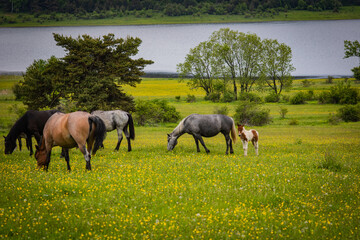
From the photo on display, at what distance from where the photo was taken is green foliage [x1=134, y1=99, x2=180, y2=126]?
47375 mm

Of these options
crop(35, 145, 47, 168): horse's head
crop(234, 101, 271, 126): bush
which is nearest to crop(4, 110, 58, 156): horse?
crop(35, 145, 47, 168): horse's head

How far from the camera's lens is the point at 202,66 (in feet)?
272

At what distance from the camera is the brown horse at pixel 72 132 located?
13424mm

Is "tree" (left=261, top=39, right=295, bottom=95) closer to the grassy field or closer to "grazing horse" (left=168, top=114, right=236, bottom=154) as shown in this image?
"grazing horse" (left=168, top=114, right=236, bottom=154)

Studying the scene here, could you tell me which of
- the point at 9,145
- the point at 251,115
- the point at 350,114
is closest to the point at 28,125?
the point at 9,145

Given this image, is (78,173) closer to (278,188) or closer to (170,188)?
(170,188)

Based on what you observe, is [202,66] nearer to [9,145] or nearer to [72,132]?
[9,145]

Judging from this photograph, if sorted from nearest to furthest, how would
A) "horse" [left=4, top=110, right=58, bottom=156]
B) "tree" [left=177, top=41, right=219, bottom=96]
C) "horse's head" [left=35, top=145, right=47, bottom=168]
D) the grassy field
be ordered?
the grassy field < "horse's head" [left=35, top=145, right=47, bottom=168] < "horse" [left=4, top=110, right=58, bottom=156] < "tree" [left=177, top=41, right=219, bottom=96]

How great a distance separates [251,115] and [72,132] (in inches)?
1499

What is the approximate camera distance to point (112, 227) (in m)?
8.69

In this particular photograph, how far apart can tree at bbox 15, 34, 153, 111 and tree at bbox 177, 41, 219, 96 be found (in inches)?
1787

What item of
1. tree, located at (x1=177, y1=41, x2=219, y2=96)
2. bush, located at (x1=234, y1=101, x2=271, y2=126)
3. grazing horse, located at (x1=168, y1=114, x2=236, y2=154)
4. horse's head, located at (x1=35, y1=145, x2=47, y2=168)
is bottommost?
bush, located at (x1=234, y1=101, x2=271, y2=126)

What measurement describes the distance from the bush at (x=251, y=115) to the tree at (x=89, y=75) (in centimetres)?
1821

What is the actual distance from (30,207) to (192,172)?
621cm
